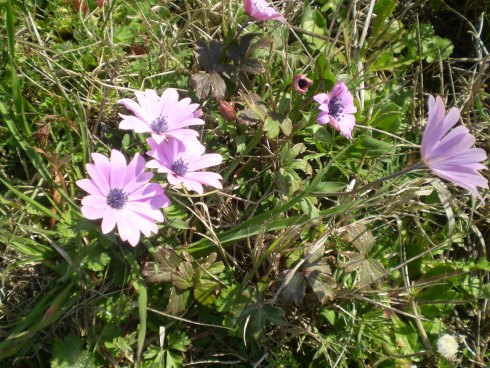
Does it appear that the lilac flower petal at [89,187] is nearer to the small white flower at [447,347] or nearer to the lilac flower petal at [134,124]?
the lilac flower petal at [134,124]

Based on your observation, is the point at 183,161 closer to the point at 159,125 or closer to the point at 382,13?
the point at 159,125

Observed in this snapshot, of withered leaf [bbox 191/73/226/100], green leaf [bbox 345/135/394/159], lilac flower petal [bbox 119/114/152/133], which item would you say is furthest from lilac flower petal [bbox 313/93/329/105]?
lilac flower petal [bbox 119/114/152/133]

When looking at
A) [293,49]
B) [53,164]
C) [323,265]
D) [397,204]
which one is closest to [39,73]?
[53,164]

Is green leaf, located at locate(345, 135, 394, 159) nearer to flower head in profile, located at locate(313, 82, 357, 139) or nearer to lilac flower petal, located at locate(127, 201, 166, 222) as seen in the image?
flower head in profile, located at locate(313, 82, 357, 139)

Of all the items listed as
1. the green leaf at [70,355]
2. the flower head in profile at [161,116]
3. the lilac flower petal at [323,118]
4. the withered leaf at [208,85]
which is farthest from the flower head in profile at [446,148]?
the green leaf at [70,355]

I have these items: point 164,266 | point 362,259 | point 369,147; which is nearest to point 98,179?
point 164,266

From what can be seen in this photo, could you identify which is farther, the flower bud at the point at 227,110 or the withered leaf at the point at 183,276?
the flower bud at the point at 227,110

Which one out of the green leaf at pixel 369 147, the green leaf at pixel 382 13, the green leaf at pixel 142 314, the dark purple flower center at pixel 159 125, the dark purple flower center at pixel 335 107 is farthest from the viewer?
the green leaf at pixel 382 13
